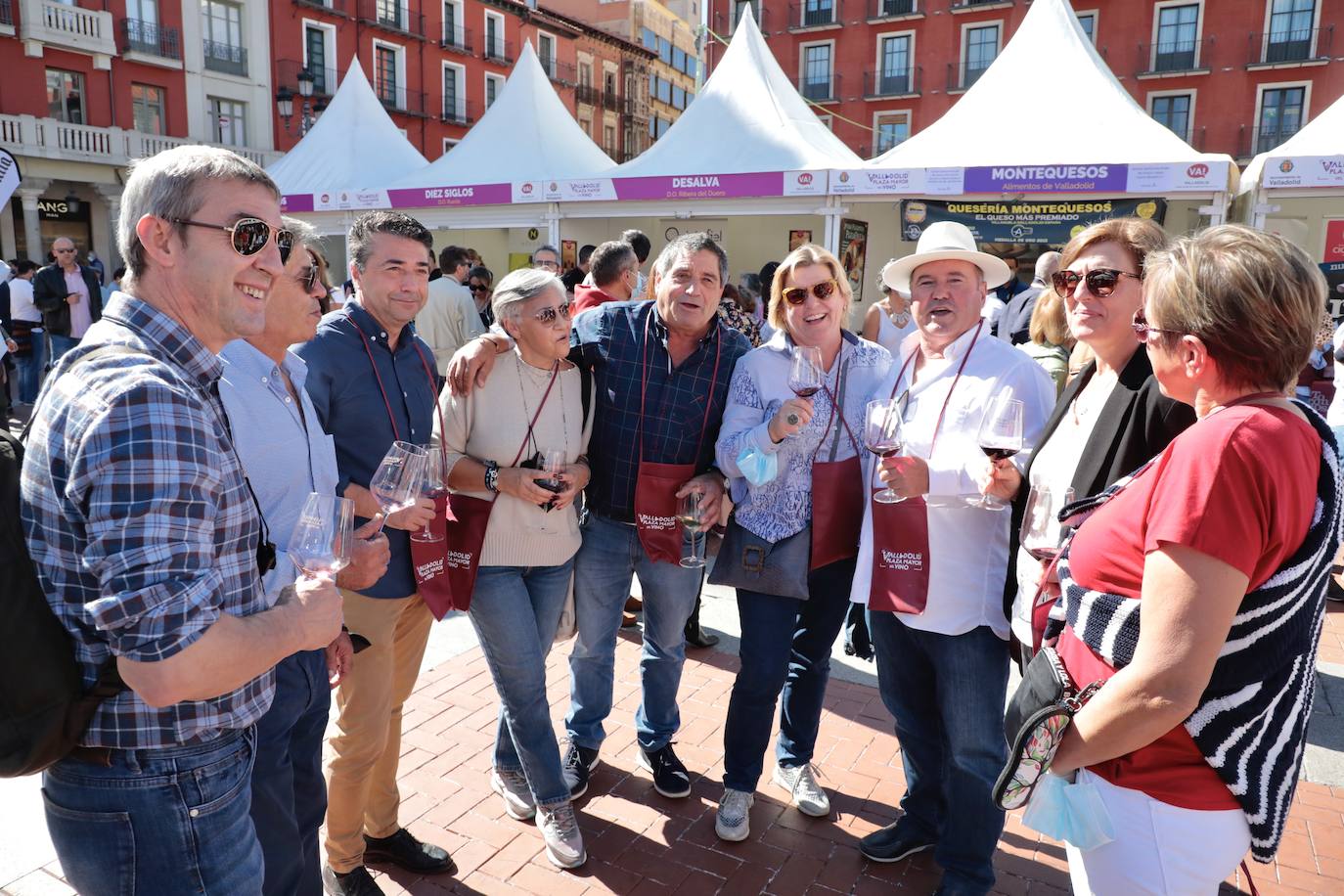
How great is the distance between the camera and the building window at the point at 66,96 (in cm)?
2456

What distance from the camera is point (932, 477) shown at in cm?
248

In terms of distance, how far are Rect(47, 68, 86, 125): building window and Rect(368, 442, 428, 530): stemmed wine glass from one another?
29583 millimetres

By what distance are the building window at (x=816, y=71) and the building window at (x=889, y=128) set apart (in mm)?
2457

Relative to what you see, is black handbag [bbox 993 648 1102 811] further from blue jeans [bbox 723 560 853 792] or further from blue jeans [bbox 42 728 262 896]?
blue jeans [bbox 42 728 262 896]

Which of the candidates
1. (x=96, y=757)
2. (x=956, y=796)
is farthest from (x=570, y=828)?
(x=96, y=757)

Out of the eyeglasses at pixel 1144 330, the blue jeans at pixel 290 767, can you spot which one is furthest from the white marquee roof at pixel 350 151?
the eyeglasses at pixel 1144 330

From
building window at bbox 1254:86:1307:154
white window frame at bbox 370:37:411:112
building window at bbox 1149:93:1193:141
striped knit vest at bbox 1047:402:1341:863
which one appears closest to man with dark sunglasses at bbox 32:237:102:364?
striped knit vest at bbox 1047:402:1341:863

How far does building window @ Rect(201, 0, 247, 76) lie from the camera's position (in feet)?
91.2

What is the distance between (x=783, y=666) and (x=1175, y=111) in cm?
3330

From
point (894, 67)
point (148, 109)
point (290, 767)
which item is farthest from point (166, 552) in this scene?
point (894, 67)

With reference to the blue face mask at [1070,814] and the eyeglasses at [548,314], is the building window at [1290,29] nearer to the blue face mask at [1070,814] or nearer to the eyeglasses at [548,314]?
the eyeglasses at [548,314]

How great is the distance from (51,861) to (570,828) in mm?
1687

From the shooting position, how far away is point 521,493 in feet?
9.11

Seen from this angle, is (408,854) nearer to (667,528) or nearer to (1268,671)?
(667,528)
